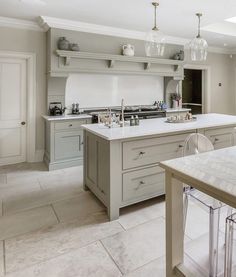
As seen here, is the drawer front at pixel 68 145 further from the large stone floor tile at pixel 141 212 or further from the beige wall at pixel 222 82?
the beige wall at pixel 222 82

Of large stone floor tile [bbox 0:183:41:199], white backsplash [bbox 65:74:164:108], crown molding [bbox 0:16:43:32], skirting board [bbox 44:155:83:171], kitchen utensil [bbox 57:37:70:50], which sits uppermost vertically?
crown molding [bbox 0:16:43:32]

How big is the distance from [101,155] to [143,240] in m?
0.98

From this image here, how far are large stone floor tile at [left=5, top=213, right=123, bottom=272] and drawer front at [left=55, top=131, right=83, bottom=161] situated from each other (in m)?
1.94

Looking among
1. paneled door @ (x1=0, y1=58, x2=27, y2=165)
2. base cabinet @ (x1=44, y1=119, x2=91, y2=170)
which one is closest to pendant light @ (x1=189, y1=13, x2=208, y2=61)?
base cabinet @ (x1=44, y1=119, x2=91, y2=170)

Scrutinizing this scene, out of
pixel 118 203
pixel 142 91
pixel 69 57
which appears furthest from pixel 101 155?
pixel 142 91

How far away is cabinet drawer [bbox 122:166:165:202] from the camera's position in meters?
2.54

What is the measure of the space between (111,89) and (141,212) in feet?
10.9

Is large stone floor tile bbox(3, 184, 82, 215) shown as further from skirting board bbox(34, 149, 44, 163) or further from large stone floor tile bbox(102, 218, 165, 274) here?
skirting board bbox(34, 149, 44, 163)

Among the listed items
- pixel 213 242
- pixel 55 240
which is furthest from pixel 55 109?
pixel 213 242

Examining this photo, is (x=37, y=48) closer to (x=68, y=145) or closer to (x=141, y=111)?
(x=68, y=145)

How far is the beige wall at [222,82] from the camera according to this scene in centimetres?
687

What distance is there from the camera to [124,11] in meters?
3.87

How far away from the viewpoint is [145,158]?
2619 millimetres

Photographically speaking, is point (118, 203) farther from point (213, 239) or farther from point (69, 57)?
point (69, 57)
